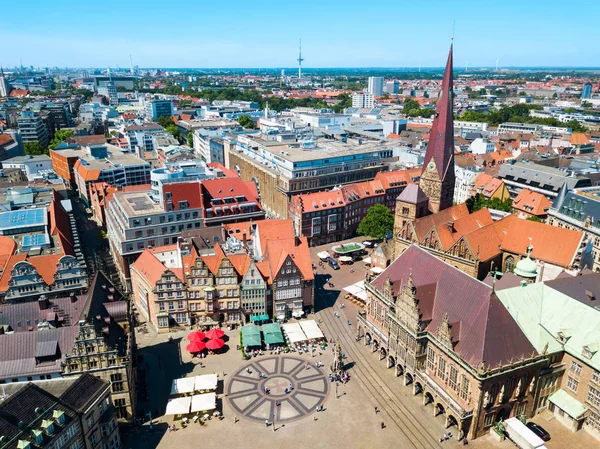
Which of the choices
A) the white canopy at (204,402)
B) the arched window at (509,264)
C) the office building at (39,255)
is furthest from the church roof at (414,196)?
the office building at (39,255)

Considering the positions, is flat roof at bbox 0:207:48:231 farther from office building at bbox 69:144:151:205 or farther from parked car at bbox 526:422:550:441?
parked car at bbox 526:422:550:441

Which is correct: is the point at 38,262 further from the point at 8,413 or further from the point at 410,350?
the point at 410,350

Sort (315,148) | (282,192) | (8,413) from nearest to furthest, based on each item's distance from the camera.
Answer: (8,413), (282,192), (315,148)

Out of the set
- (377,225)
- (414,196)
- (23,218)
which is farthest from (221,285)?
(23,218)

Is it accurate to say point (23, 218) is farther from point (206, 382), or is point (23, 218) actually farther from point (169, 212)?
point (206, 382)

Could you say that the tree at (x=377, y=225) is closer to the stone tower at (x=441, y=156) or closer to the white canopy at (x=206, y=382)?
the stone tower at (x=441, y=156)

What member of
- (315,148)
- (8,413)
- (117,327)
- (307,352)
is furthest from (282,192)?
(8,413)
